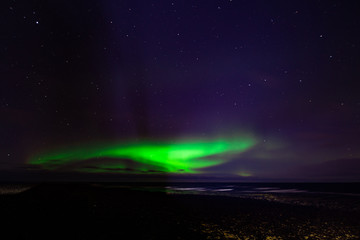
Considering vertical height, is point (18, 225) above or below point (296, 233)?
above

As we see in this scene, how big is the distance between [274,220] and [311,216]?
406cm

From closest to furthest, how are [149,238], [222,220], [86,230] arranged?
[149,238] → [86,230] → [222,220]

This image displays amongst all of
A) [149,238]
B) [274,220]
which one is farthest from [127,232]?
[274,220]

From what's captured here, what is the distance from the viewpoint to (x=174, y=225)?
14.9 meters

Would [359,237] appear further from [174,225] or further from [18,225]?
[18,225]

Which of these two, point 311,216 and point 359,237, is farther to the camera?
point 311,216

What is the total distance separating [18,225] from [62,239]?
3.20 meters

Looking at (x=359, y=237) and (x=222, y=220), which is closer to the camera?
(x=359, y=237)

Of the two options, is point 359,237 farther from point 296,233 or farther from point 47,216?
point 47,216

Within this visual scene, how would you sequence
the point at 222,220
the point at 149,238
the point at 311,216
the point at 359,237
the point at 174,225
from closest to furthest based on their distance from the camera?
1. the point at 149,238
2. the point at 359,237
3. the point at 174,225
4. the point at 222,220
5. the point at 311,216

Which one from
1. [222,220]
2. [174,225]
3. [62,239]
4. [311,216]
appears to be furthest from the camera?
[311,216]

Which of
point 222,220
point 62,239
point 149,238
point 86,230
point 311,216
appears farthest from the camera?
point 311,216

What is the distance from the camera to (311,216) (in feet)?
65.8

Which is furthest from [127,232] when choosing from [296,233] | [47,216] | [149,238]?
[296,233]
